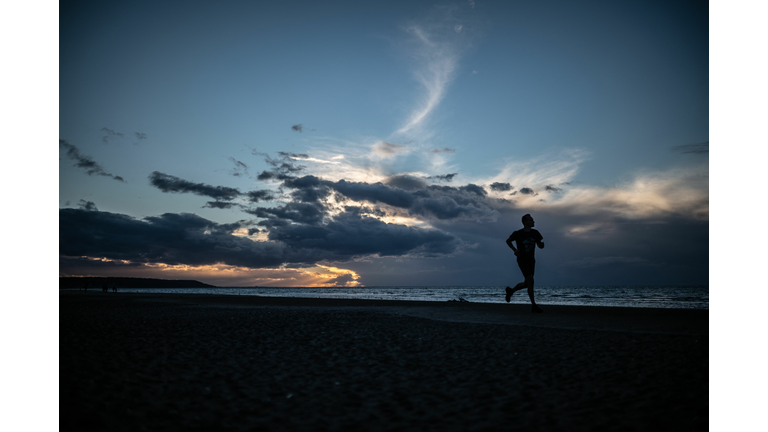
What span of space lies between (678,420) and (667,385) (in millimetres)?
719

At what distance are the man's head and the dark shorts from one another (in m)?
0.88

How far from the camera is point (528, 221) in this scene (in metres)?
9.86

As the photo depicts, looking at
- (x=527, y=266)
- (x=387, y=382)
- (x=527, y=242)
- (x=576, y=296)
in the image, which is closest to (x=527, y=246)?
(x=527, y=242)

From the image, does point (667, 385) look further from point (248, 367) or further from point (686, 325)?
point (686, 325)

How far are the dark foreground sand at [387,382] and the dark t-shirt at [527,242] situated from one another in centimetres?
429

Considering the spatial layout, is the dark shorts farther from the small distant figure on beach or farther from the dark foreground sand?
the dark foreground sand

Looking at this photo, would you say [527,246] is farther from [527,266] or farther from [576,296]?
[576,296]

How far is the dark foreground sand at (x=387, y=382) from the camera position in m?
2.40

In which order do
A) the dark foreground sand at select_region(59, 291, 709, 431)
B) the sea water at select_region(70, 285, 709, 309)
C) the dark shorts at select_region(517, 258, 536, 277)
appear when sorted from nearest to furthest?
the dark foreground sand at select_region(59, 291, 709, 431) < the dark shorts at select_region(517, 258, 536, 277) < the sea water at select_region(70, 285, 709, 309)

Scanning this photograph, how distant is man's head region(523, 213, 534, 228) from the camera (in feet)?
32.2

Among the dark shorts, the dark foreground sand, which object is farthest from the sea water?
the dark foreground sand

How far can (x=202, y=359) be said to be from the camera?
13.4ft

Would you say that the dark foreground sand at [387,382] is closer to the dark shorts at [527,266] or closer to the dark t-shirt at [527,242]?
the dark shorts at [527,266]

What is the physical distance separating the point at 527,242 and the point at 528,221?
53 cm
